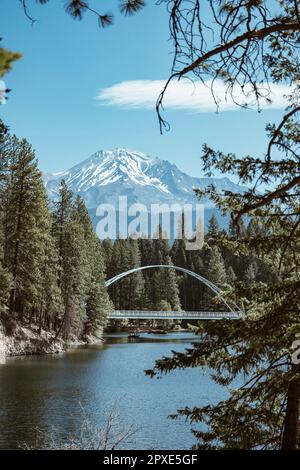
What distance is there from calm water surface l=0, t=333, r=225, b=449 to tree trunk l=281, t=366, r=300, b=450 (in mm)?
6666

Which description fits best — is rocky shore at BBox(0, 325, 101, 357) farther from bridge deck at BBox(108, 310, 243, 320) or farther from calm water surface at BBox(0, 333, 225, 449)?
bridge deck at BBox(108, 310, 243, 320)

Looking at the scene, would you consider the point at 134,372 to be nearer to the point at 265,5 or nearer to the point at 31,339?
the point at 31,339

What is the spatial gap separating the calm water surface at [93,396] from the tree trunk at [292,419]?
6.67 m

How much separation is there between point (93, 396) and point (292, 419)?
14.5 meters

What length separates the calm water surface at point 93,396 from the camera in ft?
46.9

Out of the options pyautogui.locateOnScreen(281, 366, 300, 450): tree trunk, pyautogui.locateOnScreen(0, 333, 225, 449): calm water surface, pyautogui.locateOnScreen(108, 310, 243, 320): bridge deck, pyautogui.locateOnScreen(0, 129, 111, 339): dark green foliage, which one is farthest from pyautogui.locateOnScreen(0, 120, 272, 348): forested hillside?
pyautogui.locateOnScreen(281, 366, 300, 450): tree trunk

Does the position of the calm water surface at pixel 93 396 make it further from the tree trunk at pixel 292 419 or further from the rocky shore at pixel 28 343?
the tree trunk at pixel 292 419

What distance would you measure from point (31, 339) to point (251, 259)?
5183cm

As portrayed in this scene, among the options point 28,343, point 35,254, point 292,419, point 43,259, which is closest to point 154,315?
point 43,259

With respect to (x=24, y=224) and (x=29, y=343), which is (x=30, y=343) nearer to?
(x=29, y=343)

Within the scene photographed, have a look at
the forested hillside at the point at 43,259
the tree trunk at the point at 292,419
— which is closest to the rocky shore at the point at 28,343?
the forested hillside at the point at 43,259

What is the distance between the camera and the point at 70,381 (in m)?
23.8

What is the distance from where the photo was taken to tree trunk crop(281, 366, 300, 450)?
6.71 meters

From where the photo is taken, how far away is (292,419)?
6.81 metres
